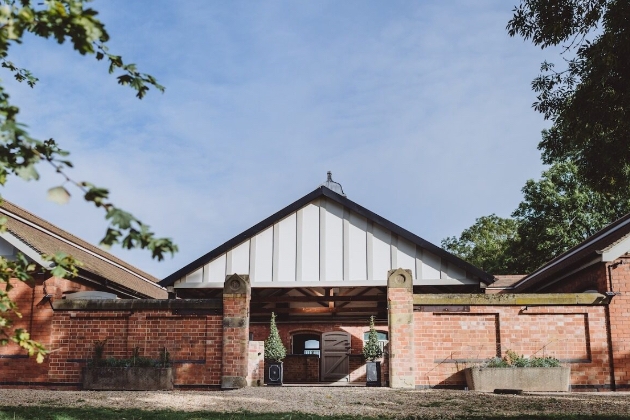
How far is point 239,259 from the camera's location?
17.1 m

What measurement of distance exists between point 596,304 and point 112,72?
37.9 ft

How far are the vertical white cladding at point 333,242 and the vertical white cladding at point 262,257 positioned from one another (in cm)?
143

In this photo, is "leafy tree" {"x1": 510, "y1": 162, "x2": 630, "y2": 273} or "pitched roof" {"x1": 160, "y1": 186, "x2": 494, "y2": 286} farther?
"leafy tree" {"x1": 510, "y1": 162, "x2": 630, "y2": 273}

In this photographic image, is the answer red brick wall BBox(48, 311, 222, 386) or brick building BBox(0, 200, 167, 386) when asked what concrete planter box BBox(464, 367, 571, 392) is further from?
brick building BBox(0, 200, 167, 386)

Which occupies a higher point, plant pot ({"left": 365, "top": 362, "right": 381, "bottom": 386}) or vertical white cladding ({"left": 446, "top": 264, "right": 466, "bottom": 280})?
vertical white cladding ({"left": 446, "top": 264, "right": 466, "bottom": 280})

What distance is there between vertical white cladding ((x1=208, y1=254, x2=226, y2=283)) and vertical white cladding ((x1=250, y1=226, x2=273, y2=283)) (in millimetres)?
804

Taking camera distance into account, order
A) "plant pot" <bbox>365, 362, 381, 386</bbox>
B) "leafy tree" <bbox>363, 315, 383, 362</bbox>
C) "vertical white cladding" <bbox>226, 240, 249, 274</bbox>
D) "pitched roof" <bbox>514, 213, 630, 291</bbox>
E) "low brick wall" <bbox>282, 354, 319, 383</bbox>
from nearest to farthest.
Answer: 1. "plant pot" <bbox>365, 362, 381, 386</bbox>
2. "leafy tree" <bbox>363, 315, 383, 362</bbox>
3. "pitched roof" <bbox>514, 213, 630, 291</bbox>
4. "vertical white cladding" <bbox>226, 240, 249, 274</bbox>
5. "low brick wall" <bbox>282, 354, 319, 383</bbox>

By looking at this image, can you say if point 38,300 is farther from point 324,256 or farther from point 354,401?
point 354,401

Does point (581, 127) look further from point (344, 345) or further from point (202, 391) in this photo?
point (344, 345)

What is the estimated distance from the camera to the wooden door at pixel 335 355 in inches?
913

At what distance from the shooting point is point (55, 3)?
371 centimetres

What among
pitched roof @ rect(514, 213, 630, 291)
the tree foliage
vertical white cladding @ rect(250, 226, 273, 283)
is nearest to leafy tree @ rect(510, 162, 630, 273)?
the tree foliage

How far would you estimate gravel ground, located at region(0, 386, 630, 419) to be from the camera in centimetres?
934

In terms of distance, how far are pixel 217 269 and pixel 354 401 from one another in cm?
764
